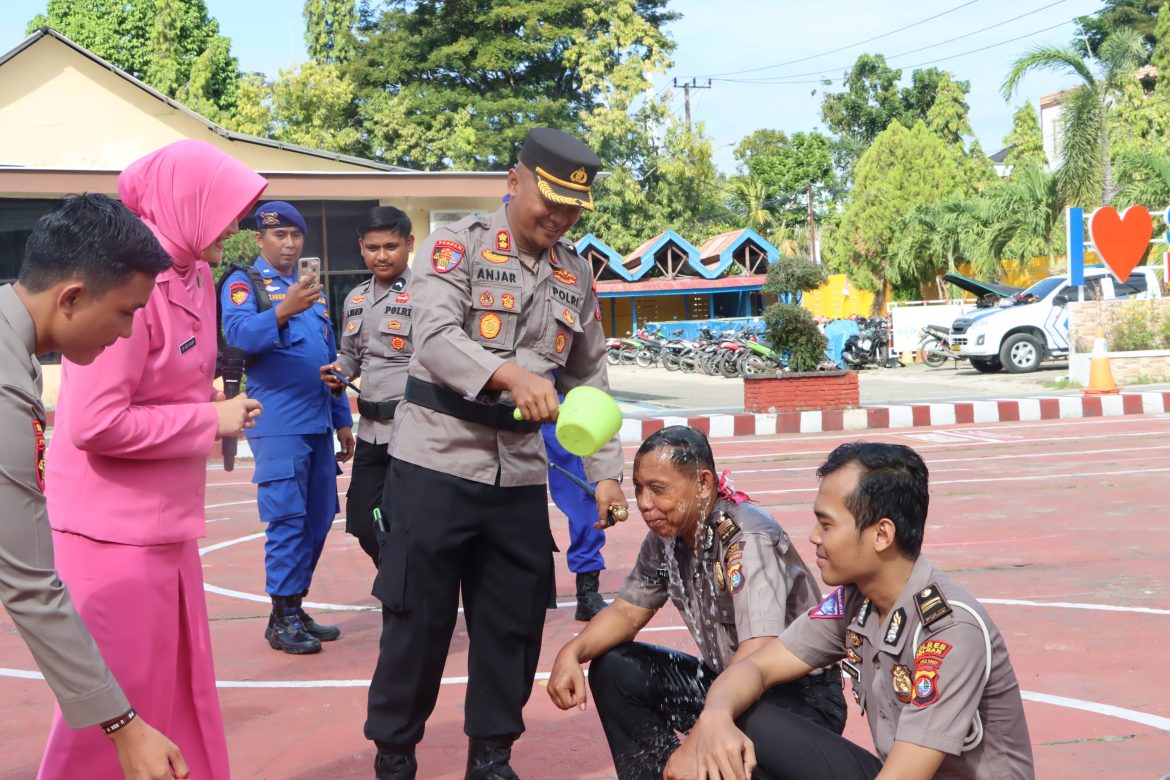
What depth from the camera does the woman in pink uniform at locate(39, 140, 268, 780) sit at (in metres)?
2.98

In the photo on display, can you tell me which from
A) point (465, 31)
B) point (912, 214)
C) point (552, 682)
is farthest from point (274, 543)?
point (465, 31)

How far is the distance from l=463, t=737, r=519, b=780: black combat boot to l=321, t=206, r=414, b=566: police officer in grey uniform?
1773 millimetres

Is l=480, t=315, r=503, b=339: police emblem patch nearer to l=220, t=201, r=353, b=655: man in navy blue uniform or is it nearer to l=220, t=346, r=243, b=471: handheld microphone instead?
l=220, t=346, r=243, b=471: handheld microphone

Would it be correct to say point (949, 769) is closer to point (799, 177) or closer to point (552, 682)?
point (552, 682)

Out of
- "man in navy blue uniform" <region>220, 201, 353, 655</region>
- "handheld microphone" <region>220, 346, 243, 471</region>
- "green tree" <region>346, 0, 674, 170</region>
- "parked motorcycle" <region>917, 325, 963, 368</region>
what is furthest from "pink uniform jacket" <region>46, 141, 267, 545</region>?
"green tree" <region>346, 0, 674, 170</region>

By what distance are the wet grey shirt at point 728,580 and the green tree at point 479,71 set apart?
3388cm

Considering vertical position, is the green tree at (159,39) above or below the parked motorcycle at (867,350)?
above

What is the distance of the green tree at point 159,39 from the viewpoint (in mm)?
38250

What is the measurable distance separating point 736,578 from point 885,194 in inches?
1487

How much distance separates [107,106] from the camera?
71.8 feet

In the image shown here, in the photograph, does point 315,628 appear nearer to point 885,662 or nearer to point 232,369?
point 232,369

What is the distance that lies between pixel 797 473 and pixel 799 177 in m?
41.8

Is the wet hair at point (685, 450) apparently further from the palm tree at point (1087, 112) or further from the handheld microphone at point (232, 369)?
the palm tree at point (1087, 112)

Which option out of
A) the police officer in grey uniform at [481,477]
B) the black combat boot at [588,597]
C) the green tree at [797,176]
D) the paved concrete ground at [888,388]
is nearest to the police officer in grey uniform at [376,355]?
the black combat boot at [588,597]
